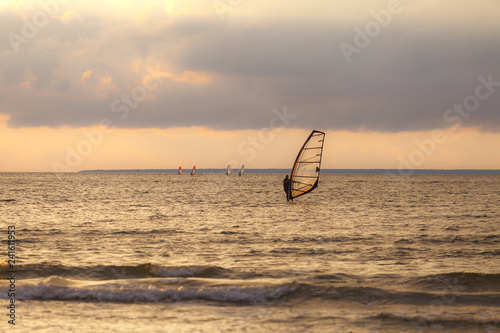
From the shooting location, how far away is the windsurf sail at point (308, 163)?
151ft

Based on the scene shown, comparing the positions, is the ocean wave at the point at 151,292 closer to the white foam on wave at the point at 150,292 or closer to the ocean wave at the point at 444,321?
the white foam on wave at the point at 150,292

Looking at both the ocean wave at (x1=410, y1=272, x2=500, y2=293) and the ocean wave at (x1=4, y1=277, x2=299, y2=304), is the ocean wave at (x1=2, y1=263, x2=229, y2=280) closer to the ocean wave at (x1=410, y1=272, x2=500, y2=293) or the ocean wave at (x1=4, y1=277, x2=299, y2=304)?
the ocean wave at (x1=4, y1=277, x2=299, y2=304)

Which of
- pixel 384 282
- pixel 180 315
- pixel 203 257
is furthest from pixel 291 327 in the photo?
pixel 203 257

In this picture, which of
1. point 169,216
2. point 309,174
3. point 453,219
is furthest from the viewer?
point 309,174

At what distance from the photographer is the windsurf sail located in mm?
46031

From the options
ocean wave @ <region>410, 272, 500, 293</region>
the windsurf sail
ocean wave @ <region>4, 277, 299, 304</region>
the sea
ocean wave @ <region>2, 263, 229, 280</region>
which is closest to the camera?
the sea

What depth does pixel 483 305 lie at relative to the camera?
13.5 meters

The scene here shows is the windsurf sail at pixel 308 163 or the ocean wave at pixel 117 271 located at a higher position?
the windsurf sail at pixel 308 163

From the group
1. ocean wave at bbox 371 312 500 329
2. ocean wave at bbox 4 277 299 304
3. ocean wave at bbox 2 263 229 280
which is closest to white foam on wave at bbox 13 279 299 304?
ocean wave at bbox 4 277 299 304

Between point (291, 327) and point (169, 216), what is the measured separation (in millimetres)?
29673

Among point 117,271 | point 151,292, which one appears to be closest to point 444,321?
point 151,292

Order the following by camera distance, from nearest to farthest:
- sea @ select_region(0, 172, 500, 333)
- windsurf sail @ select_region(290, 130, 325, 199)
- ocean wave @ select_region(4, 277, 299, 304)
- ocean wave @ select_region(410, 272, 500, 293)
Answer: sea @ select_region(0, 172, 500, 333) < ocean wave @ select_region(4, 277, 299, 304) < ocean wave @ select_region(410, 272, 500, 293) < windsurf sail @ select_region(290, 130, 325, 199)

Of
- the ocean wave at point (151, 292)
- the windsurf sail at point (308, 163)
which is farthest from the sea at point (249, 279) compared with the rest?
the windsurf sail at point (308, 163)

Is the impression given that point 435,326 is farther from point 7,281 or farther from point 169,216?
point 169,216
